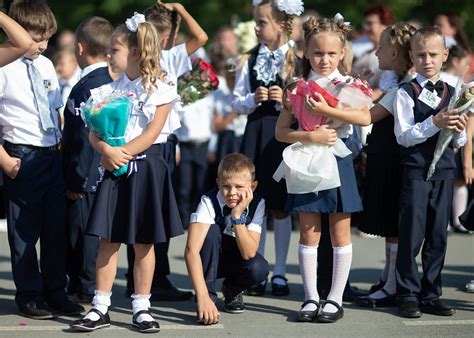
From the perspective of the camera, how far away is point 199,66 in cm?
821

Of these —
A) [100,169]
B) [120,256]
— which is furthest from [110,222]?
[120,256]

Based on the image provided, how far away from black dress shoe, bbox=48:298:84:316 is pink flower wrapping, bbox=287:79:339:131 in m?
1.89

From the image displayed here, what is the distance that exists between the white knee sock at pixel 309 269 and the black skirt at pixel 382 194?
1.95 ft

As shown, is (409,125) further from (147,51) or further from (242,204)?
(147,51)

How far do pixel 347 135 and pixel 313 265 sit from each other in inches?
34.4

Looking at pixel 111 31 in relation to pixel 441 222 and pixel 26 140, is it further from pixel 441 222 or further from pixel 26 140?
pixel 441 222

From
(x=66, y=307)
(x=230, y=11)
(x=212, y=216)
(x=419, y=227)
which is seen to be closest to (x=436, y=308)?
(x=419, y=227)

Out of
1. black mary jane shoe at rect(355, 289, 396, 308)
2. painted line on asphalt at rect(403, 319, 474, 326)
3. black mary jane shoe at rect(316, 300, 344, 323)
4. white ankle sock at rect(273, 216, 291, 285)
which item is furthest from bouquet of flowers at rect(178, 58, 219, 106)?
painted line on asphalt at rect(403, 319, 474, 326)

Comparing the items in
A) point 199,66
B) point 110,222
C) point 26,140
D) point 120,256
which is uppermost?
point 199,66

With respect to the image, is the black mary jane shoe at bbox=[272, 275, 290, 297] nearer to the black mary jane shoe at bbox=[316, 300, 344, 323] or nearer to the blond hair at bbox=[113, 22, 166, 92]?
the black mary jane shoe at bbox=[316, 300, 344, 323]

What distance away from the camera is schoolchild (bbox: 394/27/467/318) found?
6.75 meters

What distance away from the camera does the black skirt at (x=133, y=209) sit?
6.36m

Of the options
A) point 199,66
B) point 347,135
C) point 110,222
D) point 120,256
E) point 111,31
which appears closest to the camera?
point 110,222

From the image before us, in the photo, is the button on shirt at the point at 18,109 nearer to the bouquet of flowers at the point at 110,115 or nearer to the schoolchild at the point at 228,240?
the bouquet of flowers at the point at 110,115
